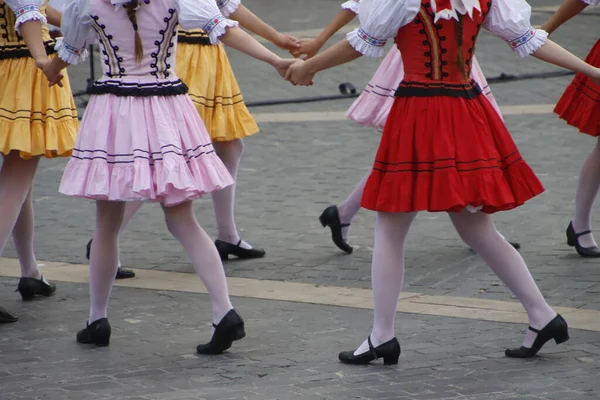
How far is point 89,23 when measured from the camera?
542 centimetres

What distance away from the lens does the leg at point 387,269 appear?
5.21 m

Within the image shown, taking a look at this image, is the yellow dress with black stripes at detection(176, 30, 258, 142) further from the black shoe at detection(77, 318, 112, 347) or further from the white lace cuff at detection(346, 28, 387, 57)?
the white lace cuff at detection(346, 28, 387, 57)

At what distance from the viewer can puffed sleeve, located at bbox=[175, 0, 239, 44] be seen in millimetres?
5262

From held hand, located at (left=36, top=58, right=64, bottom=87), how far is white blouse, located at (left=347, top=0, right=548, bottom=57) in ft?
4.81

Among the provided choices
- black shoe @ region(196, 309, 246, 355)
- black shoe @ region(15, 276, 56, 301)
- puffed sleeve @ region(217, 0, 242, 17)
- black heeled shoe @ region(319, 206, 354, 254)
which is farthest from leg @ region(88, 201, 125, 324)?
black heeled shoe @ region(319, 206, 354, 254)

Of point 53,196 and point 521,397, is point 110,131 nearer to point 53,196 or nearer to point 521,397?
point 521,397

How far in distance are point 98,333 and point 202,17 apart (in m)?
1.56

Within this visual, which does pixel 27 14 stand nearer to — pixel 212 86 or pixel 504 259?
pixel 212 86

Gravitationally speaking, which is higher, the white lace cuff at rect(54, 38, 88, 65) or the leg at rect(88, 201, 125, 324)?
the white lace cuff at rect(54, 38, 88, 65)

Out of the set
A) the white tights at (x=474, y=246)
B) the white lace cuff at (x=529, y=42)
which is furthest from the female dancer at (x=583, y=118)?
the white tights at (x=474, y=246)

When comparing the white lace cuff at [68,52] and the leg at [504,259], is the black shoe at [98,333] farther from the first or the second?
the leg at [504,259]

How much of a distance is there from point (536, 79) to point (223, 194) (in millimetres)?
7373

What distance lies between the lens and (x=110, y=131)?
5387mm

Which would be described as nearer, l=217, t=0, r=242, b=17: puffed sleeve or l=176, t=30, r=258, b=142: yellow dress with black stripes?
l=217, t=0, r=242, b=17: puffed sleeve
